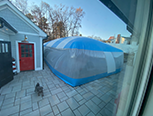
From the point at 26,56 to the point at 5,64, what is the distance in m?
1.69

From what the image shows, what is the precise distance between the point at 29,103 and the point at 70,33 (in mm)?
17969

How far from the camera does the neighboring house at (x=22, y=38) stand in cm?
371

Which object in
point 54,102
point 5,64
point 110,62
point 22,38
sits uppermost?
point 22,38

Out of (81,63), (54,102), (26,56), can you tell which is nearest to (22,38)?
(26,56)

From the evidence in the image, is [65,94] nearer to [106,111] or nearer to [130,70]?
[106,111]

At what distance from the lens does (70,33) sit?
1806 centimetres

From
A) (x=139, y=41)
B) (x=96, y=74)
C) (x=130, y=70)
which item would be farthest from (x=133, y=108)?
(x=96, y=74)

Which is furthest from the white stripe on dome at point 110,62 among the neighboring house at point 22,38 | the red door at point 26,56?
the red door at point 26,56

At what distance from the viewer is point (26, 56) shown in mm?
4559

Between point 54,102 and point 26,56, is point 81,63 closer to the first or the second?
point 54,102

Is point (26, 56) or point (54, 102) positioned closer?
point (54, 102)

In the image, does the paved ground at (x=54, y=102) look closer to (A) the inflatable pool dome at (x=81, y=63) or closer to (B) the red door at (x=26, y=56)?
(A) the inflatable pool dome at (x=81, y=63)

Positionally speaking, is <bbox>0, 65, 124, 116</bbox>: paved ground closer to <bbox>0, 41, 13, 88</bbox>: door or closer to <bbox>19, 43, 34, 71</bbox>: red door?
<bbox>0, 41, 13, 88</bbox>: door

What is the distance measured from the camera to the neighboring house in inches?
146
